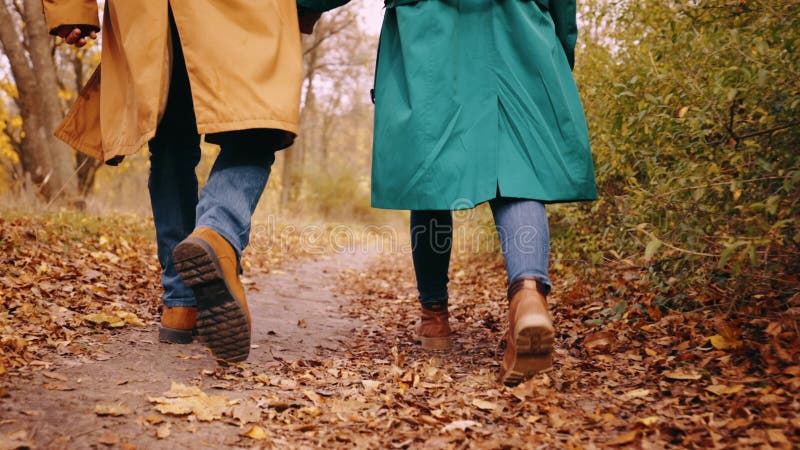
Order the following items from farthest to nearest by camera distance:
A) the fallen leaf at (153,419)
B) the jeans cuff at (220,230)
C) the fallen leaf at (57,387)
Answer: the jeans cuff at (220,230) < the fallen leaf at (57,387) < the fallen leaf at (153,419)

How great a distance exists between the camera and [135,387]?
1.73 meters

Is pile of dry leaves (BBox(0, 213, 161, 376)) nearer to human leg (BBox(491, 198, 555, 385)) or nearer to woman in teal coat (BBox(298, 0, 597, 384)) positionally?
woman in teal coat (BBox(298, 0, 597, 384))

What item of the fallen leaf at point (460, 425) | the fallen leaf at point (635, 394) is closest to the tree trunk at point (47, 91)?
the fallen leaf at point (460, 425)

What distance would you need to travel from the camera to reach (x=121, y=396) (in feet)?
5.38

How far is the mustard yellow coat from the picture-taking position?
1871 mm

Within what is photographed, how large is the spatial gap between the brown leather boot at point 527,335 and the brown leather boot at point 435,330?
653mm

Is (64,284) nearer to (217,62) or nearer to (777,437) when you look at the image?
(217,62)

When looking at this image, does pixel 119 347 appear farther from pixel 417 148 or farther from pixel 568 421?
pixel 568 421

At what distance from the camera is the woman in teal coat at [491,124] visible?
1.94 m

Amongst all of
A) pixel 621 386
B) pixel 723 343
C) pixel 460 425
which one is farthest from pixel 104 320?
pixel 723 343

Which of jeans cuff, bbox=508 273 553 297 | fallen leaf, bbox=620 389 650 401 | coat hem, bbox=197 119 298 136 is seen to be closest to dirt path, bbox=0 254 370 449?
coat hem, bbox=197 119 298 136

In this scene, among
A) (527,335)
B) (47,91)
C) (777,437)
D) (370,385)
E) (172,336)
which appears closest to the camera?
(777,437)

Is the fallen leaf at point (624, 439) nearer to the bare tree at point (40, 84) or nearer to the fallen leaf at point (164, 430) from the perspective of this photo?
the fallen leaf at point (164, 430)

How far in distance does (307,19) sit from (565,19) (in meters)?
1.04
